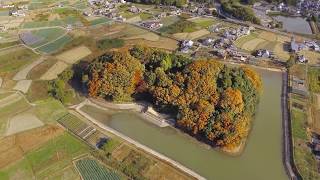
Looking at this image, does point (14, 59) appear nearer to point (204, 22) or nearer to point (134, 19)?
point (134, 19)

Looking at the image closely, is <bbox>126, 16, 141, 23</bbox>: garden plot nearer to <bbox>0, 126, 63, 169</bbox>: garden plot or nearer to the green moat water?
the green moat water

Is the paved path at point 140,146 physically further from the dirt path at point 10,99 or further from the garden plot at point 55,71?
the garden plot at point 55,71

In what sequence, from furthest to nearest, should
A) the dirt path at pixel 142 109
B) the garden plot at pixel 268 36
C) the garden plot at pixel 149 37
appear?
the garden plot at pixel 268 36
the garden plot at pixel 149 37
the dirt path at pixel 142 109

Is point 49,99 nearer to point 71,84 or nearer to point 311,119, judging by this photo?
point 71,84

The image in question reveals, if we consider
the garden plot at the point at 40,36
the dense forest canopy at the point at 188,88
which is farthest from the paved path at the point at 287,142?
the garden plot at the point at 40,36

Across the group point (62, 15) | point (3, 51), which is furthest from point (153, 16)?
point (3, 51)

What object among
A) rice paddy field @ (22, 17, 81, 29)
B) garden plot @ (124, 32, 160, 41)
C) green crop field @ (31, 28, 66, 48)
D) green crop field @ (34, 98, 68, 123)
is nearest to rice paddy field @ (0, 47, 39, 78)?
green crop field @ (31, 28, 66, 48)
